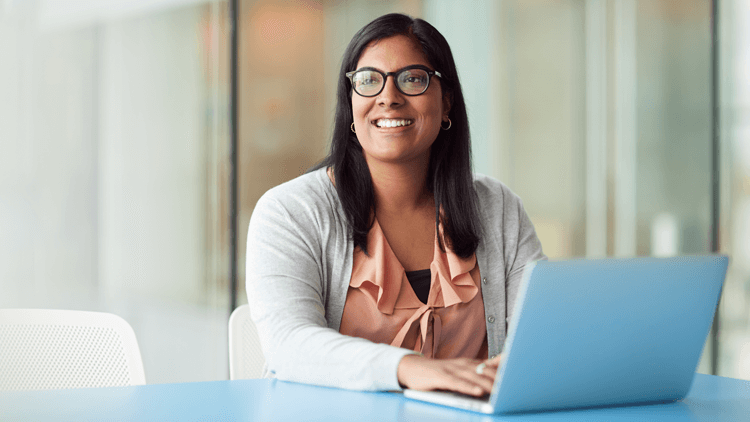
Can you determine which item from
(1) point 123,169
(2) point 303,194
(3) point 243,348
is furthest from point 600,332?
(1) point 123,169

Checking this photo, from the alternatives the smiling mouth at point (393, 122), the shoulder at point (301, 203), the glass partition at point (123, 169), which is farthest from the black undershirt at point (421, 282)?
the glass partition at point (123, 169)

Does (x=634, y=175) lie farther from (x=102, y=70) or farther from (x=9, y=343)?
(x=9, y=343)

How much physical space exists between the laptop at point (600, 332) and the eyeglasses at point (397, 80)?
2.89 feet

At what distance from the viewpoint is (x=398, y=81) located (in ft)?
5.90

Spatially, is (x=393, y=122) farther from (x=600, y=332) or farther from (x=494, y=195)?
(x=600, y=332)

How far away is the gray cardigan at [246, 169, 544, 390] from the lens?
125 centimetres

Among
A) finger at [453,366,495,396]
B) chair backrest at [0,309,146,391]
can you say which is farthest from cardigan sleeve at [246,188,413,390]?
chair backrest at [0,309,146,391]

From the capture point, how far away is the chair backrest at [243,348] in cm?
192

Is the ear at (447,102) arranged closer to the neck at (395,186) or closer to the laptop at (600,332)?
the neck at (395,186)

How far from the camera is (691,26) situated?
436cm

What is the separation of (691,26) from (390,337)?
351 centimetres

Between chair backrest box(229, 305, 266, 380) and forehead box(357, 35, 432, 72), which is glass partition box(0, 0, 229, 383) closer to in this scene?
chair backrest box(229, 305, 266, 380)

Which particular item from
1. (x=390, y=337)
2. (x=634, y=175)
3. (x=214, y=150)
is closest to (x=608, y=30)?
(x=634, y=175)

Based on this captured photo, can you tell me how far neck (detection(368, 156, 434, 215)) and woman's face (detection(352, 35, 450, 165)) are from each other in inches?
1.3
